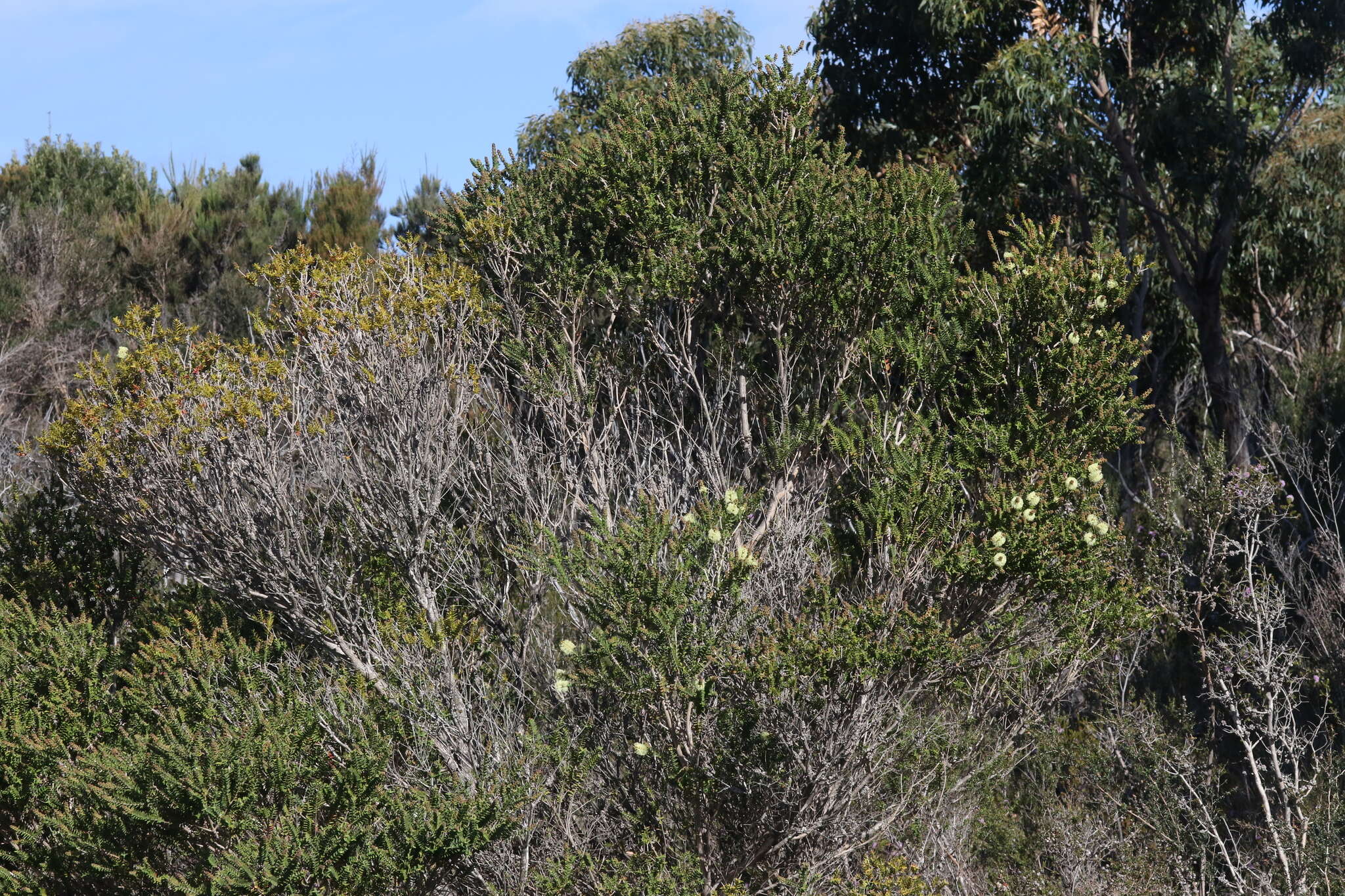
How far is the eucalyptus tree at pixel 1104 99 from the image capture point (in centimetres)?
1395

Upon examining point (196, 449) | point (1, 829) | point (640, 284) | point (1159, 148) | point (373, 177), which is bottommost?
point (1, 829)

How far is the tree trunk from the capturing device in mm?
14312

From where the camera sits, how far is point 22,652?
927 cm

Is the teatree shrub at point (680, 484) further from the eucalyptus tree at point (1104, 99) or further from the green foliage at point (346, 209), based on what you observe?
the green foliage at point (346, 209)

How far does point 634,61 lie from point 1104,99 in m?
9.16

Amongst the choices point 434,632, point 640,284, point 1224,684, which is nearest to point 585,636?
point 434,632

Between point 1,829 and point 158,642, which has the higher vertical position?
point 158,642

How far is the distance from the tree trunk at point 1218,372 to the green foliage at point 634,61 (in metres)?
9.09

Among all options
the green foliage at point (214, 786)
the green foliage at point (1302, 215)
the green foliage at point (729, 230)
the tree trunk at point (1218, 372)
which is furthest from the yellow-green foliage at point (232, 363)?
the green foliage at point (1302, 215)

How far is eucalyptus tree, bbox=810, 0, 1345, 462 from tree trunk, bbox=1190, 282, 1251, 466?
0.9 inches

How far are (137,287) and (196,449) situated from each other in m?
16.9

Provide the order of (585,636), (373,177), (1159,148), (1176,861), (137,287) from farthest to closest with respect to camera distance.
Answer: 1. (373,177)
2. (137,287)
3. (1159,148)
4. (1176,861)
5. (585,636)

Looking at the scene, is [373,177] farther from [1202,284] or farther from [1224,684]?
[1224,684]

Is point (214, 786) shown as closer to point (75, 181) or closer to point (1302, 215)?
point (1302, 215)
